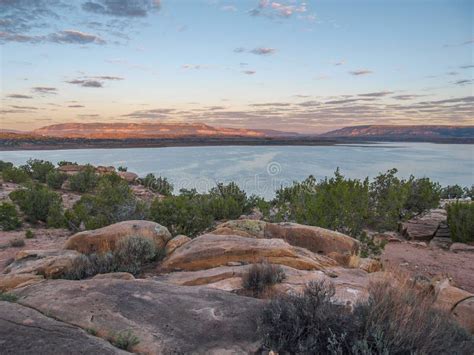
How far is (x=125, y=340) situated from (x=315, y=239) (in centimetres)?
612

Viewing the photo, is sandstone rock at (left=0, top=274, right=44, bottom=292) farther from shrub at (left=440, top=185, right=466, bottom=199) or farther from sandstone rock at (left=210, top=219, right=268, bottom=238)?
shrub at (left=440, top=185, right=466, bottom=199)

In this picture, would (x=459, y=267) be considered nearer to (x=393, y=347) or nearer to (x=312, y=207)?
(x=312, y=207)

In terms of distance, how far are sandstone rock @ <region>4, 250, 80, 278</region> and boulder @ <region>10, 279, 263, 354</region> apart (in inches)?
71.0

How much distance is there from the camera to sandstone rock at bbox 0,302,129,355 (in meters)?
3.11

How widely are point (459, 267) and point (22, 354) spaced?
11.8m

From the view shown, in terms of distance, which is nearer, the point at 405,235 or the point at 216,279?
the point at 216,279

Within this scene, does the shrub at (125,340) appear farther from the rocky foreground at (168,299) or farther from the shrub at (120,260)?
the shrub at (120,260)

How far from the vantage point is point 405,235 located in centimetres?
1552

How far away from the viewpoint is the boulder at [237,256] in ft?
22.2

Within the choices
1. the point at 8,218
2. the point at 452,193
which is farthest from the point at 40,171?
the point at 452,193

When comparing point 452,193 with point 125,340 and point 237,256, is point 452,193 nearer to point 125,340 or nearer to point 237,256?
point 237,256

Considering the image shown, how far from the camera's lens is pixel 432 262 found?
11492 millimetres

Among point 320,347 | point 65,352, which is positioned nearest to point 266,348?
point 320,347

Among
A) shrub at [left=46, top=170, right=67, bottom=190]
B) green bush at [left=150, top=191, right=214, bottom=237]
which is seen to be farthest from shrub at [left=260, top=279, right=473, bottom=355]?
shrub at [left=46, top=170, right=67, bottom=190]
